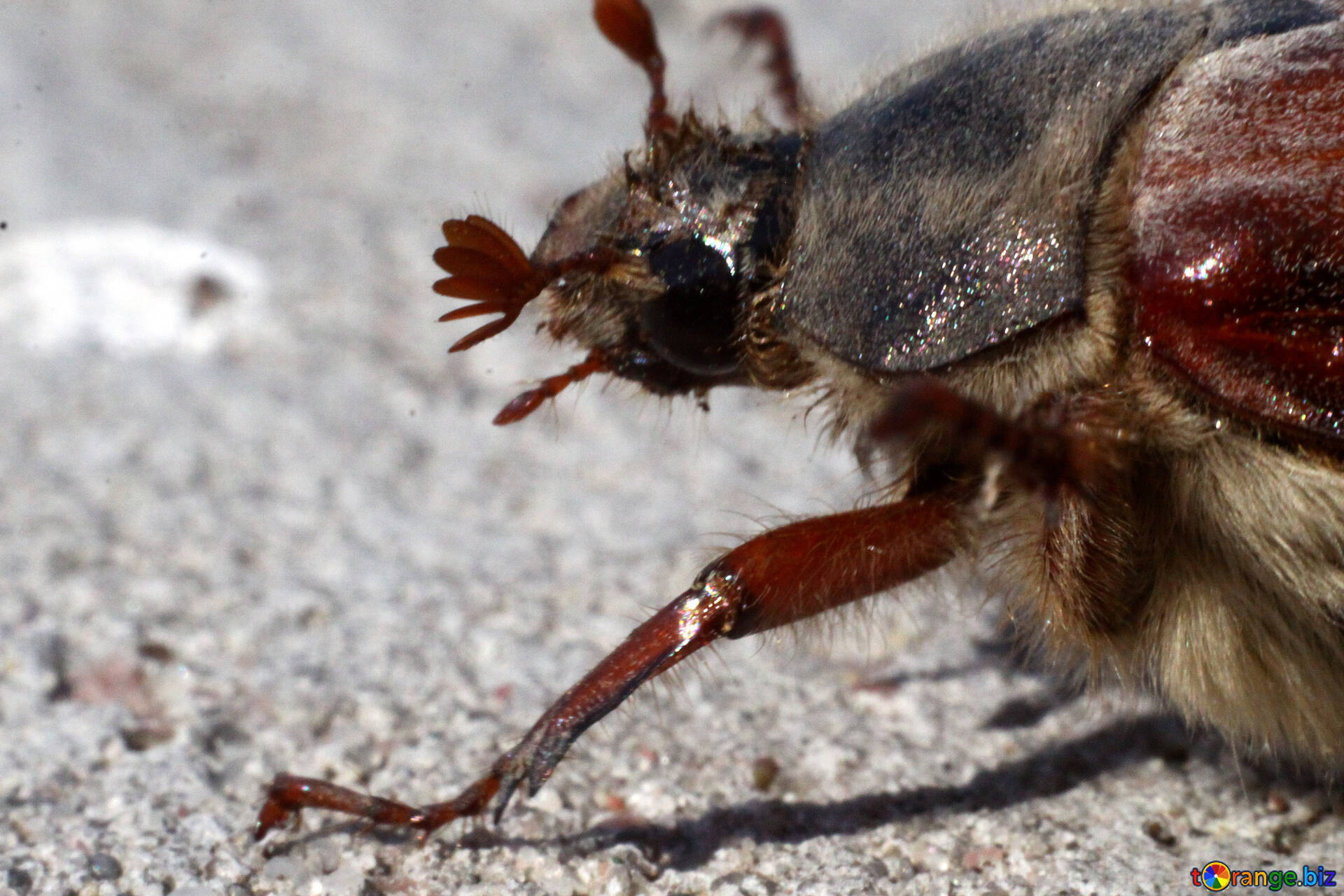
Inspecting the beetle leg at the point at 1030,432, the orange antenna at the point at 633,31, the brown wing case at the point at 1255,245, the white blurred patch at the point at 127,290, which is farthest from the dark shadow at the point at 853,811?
the white blurred patch at the point at 127,290

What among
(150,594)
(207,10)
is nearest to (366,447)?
(150,594)

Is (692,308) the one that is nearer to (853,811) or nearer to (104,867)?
(853,811)

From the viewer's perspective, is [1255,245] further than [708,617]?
No

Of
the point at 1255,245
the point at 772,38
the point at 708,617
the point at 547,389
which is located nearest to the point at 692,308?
the point at 547,389

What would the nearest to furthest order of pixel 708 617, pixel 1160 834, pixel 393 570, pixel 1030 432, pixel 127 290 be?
pixel 1030 432 < pixel 708 617 < pixel 1160 834 < pixel 393 570 < pixel 127 290

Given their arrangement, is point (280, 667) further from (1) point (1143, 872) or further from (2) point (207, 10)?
(2) point (207, 10)

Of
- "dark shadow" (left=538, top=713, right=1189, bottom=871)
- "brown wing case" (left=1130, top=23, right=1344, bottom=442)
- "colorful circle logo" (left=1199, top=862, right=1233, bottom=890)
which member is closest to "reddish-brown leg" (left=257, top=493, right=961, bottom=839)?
"dark shadow" (left=538, top=713, right=1189, bottom=871)

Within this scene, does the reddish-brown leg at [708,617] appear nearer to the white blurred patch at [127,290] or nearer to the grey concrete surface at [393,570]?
the grey concrete surface at [393,570]

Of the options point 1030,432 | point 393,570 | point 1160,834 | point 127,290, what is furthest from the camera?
point 127,290

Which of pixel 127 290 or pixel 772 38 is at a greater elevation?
pixel 127 290
